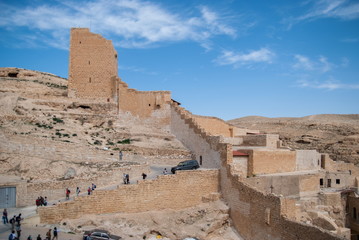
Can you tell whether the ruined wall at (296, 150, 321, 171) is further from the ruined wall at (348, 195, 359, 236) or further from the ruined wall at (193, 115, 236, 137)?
the ruined wall at (193, 115, 236, 137)

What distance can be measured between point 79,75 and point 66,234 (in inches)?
573

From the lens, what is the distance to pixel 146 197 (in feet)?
54.6

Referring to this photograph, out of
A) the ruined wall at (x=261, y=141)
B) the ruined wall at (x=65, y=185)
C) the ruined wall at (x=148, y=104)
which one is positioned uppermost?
the ruined wall at (x=148, y=104)

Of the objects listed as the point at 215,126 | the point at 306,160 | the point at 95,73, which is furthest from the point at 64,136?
the point at 306,160

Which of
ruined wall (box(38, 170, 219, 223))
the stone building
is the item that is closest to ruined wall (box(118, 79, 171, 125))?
the stone building

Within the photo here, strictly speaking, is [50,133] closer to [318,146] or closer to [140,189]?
[140,189]

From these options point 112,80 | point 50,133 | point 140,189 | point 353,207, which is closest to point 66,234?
point 140,189

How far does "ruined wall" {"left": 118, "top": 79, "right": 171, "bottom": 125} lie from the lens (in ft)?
83.5

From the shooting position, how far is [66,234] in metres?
13.0

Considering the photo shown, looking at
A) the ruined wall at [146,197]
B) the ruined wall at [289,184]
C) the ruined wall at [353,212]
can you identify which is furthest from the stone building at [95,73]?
the ruined wall at [353,212]

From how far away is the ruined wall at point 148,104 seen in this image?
25453 millimetres

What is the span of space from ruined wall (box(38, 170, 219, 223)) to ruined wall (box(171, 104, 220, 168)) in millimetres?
1695

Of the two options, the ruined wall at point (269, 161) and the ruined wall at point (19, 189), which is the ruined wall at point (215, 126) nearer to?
the ruined wall at point (269, 161)

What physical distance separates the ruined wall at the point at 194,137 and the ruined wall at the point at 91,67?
4.80m
